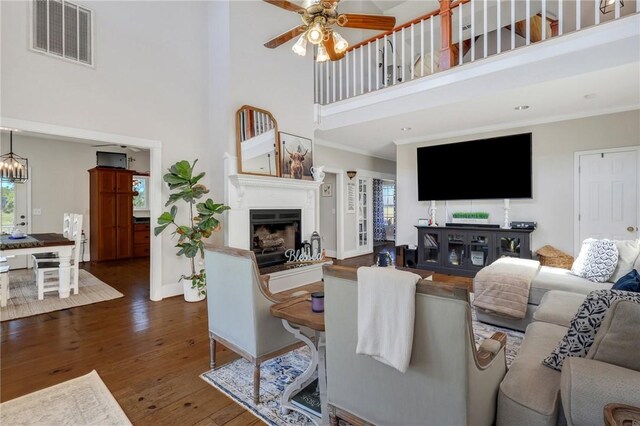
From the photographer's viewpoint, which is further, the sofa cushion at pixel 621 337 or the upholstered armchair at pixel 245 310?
the upholstered armchair at pixel 245 310

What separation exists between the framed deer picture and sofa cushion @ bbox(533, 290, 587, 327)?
12.2 feet

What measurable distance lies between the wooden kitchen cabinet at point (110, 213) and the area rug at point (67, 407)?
5.55 m

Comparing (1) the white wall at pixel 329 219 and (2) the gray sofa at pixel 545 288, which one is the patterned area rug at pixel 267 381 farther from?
(1) the white wall at pixel 329 219

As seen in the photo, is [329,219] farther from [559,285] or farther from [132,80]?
[559,285]

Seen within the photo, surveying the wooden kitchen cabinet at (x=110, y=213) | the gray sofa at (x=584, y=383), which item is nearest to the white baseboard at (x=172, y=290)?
the wooden kitchen cabinet at (x=110, y=213)

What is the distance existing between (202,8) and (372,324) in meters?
5.36

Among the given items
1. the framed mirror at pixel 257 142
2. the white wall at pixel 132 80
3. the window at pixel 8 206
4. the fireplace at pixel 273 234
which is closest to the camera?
the white wall at pixel 132 80

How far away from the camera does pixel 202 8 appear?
4.71 m

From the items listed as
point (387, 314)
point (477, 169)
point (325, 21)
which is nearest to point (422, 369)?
point (387, 314)

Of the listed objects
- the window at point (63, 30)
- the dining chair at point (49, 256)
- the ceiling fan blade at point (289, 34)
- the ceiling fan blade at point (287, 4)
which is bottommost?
the dining chair at point (49, 256)

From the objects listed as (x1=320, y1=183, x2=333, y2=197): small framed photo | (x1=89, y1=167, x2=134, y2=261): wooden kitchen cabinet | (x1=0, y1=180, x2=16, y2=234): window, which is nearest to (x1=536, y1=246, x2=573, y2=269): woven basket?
(x1=320, y1=183, x2=333, y2=197): small framed photo

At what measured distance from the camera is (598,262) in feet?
9.84

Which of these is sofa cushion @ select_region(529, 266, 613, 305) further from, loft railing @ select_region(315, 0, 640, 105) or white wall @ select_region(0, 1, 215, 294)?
white wall @ select_region(0, 1, 215, 294)

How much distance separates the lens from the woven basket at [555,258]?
459 cm
